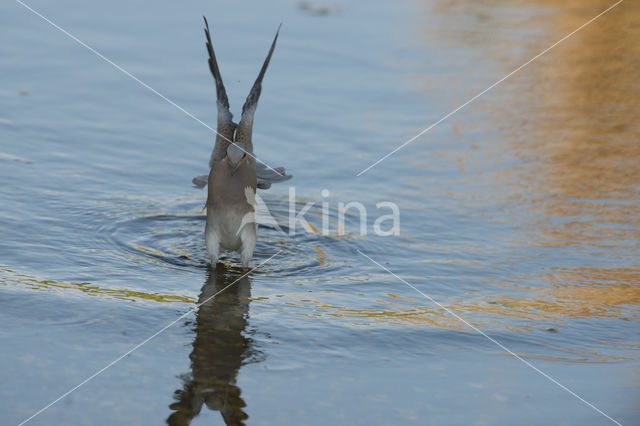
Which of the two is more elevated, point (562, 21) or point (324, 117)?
point (562, 21)

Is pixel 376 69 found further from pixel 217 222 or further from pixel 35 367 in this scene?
pixel 35 367

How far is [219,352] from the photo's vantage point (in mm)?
4957

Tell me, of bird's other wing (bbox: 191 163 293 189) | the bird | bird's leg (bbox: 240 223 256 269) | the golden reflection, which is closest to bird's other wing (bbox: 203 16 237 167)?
the bird

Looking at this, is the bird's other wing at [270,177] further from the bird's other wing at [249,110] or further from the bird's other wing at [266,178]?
the bird's other wing at [249,110]

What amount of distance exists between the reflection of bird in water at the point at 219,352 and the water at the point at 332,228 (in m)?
0.02

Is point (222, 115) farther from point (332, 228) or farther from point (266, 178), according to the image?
point (332, 228)

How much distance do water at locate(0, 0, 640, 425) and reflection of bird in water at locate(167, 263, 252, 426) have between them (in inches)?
0.7

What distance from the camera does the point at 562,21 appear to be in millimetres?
13172

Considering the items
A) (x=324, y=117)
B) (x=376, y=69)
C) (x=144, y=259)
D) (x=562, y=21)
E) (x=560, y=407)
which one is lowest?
(x=560, y=407)

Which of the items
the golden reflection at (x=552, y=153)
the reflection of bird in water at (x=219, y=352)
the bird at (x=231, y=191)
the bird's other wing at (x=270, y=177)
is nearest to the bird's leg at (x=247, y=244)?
the bird at (x=231, y=191)

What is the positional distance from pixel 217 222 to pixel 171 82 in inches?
163

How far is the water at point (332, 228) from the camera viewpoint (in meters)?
4.65

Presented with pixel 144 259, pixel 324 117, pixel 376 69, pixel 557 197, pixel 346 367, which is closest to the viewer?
pixel 346 367

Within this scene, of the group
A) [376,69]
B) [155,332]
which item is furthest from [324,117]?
[155,332]
